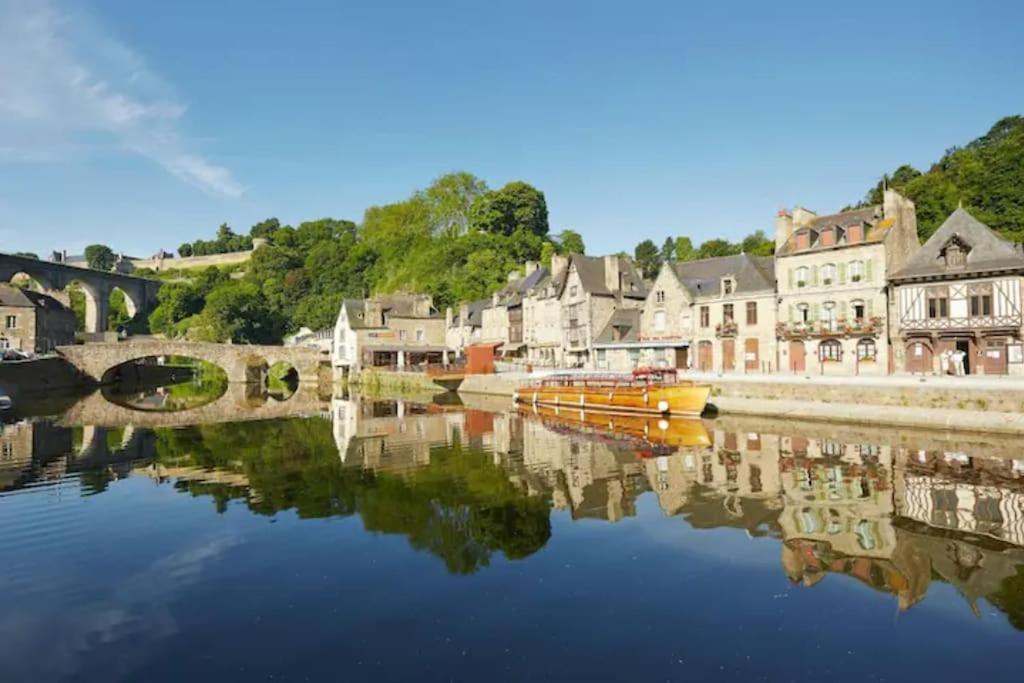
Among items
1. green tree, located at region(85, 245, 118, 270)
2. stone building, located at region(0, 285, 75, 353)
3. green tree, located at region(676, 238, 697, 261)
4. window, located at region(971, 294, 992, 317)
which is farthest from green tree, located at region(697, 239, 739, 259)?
green tree, located at region(85, 245, 118, 270)

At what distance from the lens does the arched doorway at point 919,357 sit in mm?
30641

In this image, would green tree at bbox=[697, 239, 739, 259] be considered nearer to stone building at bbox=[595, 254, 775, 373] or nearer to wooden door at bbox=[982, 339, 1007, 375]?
stone building at bbox=[595, 254, 775, 373]

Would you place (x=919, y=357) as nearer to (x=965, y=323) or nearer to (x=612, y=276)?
(x=965, y=323)

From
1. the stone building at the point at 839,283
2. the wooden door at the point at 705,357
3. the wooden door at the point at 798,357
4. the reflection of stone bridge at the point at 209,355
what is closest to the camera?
the stone building at the point at 839,283

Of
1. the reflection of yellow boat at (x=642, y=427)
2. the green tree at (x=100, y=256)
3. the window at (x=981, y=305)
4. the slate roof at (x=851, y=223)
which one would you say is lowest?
the reflection of yellow boat at (x=642, y=427)

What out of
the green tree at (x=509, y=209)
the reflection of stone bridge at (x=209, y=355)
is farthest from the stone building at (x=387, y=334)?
the green tree at (x=509, y=209)

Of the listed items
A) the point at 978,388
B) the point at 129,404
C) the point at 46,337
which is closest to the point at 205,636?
the point at 978,388

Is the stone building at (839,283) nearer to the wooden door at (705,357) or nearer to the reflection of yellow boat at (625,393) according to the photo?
the wooden door at (705,357)

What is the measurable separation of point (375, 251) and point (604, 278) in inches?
1917

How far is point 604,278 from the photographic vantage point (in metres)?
46.4

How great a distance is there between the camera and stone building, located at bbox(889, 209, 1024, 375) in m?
27.7

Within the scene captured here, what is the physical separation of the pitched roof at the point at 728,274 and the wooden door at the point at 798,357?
11.2 ft

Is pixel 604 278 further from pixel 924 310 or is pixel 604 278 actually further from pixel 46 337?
pixel 46 337

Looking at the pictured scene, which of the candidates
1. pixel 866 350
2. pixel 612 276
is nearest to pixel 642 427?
pixel 866 350
